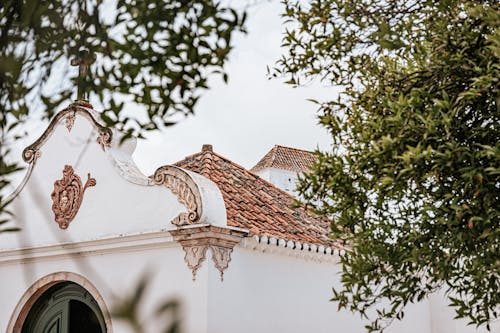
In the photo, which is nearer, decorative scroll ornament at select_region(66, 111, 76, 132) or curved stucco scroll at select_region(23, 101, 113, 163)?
curved stucco scroll at select_region(23, 101, 113, 163)

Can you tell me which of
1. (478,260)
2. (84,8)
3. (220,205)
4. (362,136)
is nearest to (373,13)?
(362,136)

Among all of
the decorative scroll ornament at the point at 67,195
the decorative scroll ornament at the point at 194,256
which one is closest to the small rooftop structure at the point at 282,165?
the decorative scroll ornament at the point at 67,195

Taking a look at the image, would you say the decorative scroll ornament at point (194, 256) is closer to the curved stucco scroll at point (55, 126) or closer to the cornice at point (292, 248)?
the cornice at point (292, 248)

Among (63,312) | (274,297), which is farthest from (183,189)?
(63,312)

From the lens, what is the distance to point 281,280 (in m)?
9.48

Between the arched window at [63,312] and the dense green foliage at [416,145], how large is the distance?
15.2ft

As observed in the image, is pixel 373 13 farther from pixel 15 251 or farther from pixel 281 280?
pixel 15 251

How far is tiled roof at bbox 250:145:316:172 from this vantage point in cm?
2397

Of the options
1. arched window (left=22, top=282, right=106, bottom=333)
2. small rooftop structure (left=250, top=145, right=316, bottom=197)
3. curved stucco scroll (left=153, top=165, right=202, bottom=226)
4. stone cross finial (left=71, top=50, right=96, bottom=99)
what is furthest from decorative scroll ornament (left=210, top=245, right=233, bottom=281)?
small rooftop structure (left=250, top=145, right=316, bottom=197)

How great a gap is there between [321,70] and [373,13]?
662mm

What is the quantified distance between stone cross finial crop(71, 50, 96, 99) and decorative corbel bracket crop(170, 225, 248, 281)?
624 cm

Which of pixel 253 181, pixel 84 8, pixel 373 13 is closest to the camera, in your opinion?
pixel 84 8

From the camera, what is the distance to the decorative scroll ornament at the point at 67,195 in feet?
32.0

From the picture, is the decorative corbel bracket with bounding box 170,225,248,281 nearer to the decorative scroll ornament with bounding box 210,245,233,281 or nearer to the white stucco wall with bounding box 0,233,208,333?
the decorative scroll ornament with bounding box 210,245,233,281
